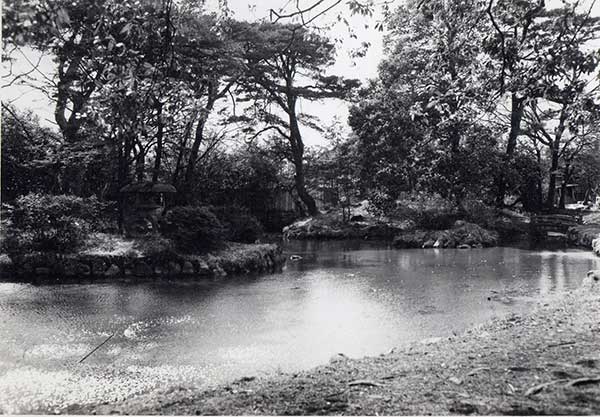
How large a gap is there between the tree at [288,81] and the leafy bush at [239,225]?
372 cm

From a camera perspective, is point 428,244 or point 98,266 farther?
point 428,244

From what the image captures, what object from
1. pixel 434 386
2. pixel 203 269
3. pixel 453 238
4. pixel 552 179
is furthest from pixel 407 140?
pixel 434 386

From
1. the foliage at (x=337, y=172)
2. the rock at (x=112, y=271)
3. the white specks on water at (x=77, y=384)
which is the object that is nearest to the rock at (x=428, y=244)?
the foliage at (x=337, y=172)

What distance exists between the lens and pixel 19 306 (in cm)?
572

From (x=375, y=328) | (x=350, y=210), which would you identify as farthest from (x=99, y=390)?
(x=350, y=210)

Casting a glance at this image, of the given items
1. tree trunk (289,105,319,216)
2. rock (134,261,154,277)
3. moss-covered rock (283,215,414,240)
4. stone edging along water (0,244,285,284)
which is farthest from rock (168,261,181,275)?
tree trunk (289,105,319,216)

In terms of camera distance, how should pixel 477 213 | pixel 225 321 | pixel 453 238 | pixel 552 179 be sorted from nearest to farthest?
pixel 225 321
pixel 453 238
pixel 477 213
pixel 552 179

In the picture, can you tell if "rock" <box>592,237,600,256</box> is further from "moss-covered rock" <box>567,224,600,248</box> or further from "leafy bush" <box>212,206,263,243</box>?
"leafy bush" <box>212,206,263,243</box>

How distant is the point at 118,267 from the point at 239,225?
290 centimetres

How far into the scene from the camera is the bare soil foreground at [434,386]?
7.94 ft

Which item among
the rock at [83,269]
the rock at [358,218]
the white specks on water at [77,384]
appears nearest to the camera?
the white specks on water at [77,384]

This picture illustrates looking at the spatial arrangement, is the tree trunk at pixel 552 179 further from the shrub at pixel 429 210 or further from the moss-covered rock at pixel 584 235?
the shrub at pixel 429 210

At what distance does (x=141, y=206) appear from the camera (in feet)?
34.4

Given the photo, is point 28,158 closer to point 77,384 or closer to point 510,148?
point 77,384
